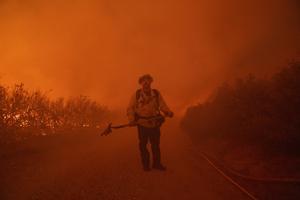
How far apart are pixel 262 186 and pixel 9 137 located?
11.9 meters

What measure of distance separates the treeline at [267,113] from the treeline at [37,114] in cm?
1093

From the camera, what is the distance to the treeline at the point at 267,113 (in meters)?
8.31

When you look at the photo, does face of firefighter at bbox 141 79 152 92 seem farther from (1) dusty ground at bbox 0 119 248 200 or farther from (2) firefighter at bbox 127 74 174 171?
(1) dusty ground at bbox 0 119 248 200

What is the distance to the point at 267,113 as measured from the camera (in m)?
10.4

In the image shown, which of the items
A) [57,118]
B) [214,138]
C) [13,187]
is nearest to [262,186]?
[13,187]

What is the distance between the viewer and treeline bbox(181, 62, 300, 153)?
8.31 m

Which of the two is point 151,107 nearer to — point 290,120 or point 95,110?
point 290,120

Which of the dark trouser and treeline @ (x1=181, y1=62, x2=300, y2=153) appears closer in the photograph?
the dark trouser

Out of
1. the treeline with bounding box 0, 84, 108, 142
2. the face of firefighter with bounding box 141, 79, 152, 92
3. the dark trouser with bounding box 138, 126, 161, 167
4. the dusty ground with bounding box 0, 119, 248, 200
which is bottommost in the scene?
the dusty ground with bounding box 0, 119, 248, 200

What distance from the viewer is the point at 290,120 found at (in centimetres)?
862

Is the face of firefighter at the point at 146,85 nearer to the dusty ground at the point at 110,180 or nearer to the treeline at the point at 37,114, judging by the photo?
the dusty ground at the point at 110,180

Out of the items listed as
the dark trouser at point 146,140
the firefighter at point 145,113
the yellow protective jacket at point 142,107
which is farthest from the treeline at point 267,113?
the yellow protective jacket at point 142,107

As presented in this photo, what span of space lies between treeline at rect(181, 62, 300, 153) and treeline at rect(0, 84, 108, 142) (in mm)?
10933

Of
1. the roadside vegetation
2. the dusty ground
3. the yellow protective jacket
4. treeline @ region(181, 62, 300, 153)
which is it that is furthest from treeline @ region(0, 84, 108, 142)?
treeline @ region(181, 62, 300, 153)
